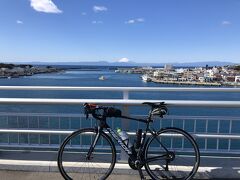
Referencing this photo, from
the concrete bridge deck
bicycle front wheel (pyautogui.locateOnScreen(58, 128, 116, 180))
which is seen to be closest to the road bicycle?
bicycle front wheel (pyautogui.locateOnScreen(58, 128, 116, 180))

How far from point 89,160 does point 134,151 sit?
0.59 metres

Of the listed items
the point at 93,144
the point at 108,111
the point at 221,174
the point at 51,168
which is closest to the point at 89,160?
the point at 93,144

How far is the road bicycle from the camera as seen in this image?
3520 mm

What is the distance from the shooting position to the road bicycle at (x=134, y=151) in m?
3.52

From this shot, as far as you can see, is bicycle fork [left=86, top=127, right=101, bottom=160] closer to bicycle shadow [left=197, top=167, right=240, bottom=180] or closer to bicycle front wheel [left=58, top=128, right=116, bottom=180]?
bicycle front wheel [left=58, top=128, right=116, bottom=180]

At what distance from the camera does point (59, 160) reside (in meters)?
3.50

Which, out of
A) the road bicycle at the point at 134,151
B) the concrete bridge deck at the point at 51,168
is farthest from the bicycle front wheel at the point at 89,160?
the concrete bridge deck at the point at 51,168

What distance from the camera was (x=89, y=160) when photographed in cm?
380

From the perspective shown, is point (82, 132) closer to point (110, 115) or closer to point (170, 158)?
point (110, 115)

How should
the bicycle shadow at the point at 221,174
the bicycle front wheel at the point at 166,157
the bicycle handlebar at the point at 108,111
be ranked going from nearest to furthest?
the bicycle handlebar at the point at 108,111
the bicycle front wheel at the point at 166,157
the bicycle shadow at the point at 221,174

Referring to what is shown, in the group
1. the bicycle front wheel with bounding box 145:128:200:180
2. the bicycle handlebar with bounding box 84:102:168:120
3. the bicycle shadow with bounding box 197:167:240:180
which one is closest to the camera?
the bicycle handlebar with bounding box 84:102:168:120

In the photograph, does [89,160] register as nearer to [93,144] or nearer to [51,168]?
[93,144]

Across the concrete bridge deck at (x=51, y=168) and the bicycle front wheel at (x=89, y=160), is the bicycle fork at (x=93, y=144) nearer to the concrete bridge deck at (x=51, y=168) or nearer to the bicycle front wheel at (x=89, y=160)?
the bicycle front wheel at (x=89, y=160)

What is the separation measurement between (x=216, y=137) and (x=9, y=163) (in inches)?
104
